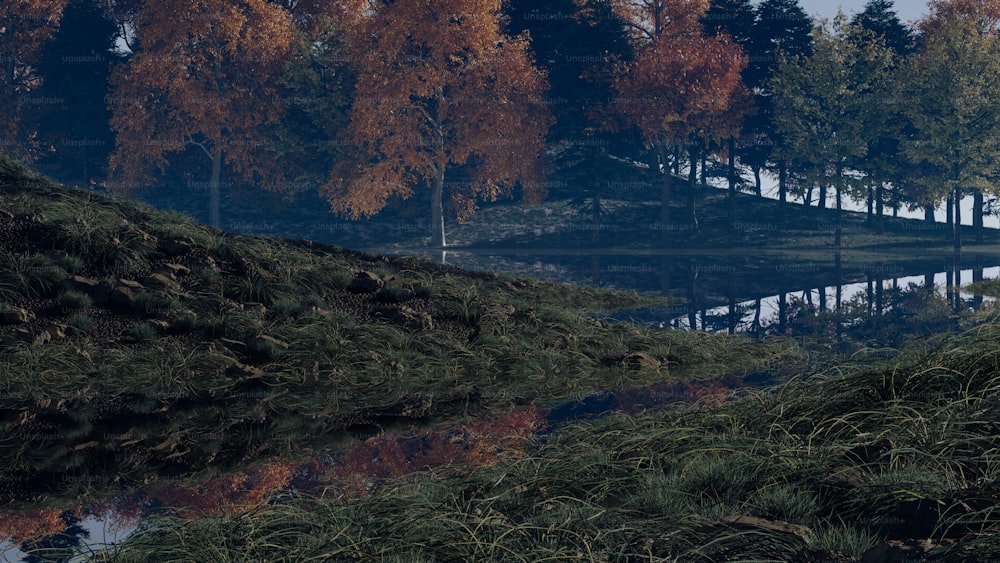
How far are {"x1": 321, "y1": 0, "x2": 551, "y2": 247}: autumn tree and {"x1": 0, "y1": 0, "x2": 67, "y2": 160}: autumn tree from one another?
15.8 m

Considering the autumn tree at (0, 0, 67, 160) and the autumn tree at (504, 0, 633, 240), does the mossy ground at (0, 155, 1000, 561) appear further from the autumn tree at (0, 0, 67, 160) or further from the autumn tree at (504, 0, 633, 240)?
the autumn tree at (0, 0, 67, 160)

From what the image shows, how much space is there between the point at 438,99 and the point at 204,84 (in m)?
10.7

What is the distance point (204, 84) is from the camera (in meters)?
44.2

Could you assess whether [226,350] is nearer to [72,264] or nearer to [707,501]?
[72,264]

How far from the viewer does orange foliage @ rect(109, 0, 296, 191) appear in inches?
1678

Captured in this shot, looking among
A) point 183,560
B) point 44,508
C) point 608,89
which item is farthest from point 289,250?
point 608,89

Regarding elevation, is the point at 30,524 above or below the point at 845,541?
below

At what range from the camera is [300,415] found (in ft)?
34.2

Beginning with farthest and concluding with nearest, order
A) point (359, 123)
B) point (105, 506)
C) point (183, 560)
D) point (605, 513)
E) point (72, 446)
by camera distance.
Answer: point (359, 123) < point (72, 446) < point (105, 506) < point (605, 513) < point (183, 560)

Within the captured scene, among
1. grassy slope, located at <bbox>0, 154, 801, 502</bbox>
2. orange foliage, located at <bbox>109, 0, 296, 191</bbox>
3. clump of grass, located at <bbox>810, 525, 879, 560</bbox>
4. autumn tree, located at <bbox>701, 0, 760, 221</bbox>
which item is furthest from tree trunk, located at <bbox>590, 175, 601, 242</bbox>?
clump of grass, located at <bbox>810, 525, 879, 560</bbox>

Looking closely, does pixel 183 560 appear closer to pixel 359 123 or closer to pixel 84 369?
pixel 84 369

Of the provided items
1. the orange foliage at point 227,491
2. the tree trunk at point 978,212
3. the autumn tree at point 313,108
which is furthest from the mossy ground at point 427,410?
the tree trunk at point 978,212

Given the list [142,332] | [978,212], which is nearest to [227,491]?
[142,332]

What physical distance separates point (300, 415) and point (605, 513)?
5359 mm
